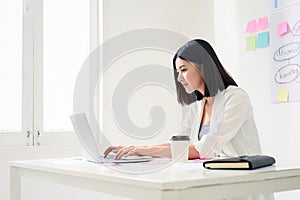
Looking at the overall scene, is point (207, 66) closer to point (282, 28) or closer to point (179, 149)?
point (179, 149)

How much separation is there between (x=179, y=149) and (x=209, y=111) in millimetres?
442

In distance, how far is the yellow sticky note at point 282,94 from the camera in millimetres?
2604

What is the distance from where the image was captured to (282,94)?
264cm

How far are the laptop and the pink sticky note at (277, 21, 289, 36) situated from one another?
4.64 feet

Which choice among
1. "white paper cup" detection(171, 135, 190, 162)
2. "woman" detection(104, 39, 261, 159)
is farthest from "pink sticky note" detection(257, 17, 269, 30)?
"white paper cup" detection(171, 135, 190, 162)

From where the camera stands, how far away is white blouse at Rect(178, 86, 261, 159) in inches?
68.7

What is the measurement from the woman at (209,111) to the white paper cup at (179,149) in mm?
96

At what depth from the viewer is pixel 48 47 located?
9.64ft

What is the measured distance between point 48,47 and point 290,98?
1.58 metres

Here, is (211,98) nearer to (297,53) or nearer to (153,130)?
(297,53)

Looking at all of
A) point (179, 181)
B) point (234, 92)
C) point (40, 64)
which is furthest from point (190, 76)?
point (40, 64)

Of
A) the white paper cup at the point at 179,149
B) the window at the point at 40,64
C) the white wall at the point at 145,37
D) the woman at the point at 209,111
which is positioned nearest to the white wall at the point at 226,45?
the white wall at the point at 145,37

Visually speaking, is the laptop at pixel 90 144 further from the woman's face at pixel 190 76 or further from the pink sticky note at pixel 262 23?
the pink sticky note at pixel 262 23

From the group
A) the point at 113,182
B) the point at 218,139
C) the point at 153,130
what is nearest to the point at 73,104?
the point at 153,130
